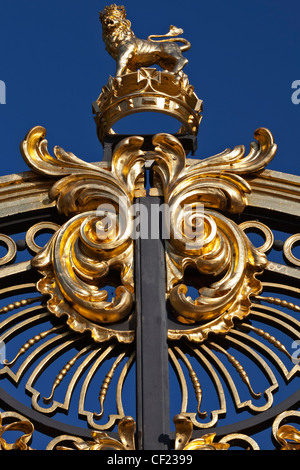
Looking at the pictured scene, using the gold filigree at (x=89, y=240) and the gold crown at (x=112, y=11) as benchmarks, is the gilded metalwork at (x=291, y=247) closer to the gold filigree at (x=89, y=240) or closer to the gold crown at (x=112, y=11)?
the gold filigree at (x=89, y=240)

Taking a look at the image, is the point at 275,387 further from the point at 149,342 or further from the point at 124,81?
the point at 124,81

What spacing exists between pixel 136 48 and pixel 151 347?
5.66ft

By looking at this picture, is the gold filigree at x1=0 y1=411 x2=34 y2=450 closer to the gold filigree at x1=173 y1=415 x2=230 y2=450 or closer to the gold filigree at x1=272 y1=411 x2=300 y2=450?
the gold filigree at x1=173 y1=415 x2=230 y2=450

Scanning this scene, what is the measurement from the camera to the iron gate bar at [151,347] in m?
6.68

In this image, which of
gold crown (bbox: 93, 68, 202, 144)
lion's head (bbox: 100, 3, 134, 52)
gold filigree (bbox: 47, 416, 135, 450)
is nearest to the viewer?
gold filigree (bbox: 47, 416, 135, 450)

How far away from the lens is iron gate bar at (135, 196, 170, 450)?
668cm

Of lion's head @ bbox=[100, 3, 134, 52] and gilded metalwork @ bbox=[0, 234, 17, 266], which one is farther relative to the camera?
lion's head @ bbox=[100, 3, 134, 52]

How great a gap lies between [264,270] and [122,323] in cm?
72

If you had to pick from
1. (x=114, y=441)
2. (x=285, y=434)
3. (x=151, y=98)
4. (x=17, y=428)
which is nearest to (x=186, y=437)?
(x=114, y=441)

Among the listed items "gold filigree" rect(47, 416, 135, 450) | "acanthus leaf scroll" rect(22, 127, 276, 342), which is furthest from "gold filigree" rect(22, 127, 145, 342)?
"gold filigree" rect(47, 416, 135, 450)

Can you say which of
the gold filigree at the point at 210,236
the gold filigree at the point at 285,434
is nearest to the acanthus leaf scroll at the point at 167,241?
the gold filigree at the point at 210,236

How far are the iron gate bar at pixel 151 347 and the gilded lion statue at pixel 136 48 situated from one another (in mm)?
867

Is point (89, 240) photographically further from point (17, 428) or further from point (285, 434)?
point (285, 434)

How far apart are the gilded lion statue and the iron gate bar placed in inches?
34.1
